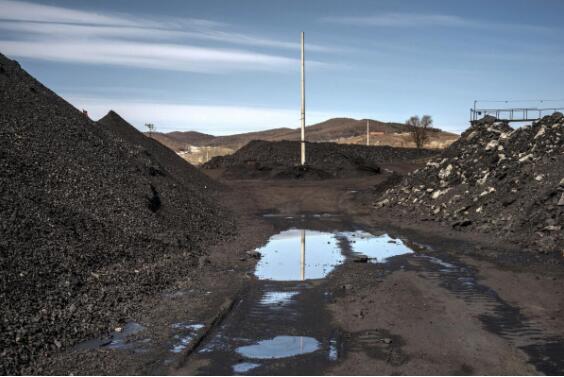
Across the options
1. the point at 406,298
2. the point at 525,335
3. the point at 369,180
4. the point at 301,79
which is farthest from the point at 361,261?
the point at 301,79

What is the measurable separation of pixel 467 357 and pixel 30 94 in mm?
15659

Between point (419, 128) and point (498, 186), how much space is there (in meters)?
61.5


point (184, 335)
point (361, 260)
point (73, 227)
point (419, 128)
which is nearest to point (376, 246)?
point (361, 260)

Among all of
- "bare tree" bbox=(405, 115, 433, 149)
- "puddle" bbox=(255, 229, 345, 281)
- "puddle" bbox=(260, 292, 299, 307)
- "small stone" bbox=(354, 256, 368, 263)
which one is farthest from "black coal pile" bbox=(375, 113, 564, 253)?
"bare tree" bbox=(405, 115, 433, 149)

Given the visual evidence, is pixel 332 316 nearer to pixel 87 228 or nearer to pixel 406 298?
pixel 406 298

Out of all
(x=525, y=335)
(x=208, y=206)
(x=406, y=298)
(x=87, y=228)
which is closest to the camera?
(x=525, y=335)

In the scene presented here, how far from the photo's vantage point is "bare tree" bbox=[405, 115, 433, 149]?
77375 mm

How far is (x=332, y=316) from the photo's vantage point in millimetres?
8766

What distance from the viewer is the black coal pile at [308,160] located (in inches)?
1748

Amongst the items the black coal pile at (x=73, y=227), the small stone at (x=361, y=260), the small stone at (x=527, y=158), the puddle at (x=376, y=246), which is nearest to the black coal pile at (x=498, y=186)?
the small stone at (x=527, y=158)

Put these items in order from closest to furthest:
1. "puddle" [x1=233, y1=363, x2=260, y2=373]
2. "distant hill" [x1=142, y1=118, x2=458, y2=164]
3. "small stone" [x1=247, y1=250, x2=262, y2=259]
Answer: "puddle" [x1=233, y1=363, x2=260, y2=373], "small stone" [x1=247, y1=250, x2=262, y2=259], "distant hill" [x1=142, y1=118, x2=458, y2=164]

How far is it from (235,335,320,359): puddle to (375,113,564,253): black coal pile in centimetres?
874

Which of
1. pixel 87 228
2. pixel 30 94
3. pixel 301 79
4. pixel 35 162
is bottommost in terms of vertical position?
pixel 87 228

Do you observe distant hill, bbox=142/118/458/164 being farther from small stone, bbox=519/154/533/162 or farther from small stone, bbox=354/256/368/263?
small stone, bbox=354/256/368/263
